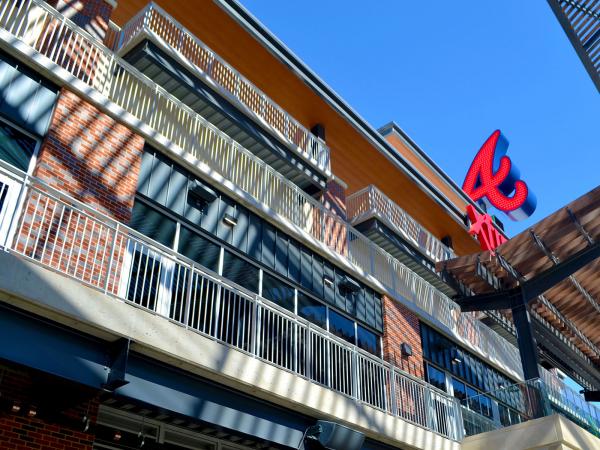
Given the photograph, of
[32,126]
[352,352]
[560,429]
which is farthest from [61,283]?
[560,429]

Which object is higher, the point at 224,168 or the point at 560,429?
the point at 224,168

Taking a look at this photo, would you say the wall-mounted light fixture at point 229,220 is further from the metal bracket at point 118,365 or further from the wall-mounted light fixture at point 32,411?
the wall-mounted light fixture at point 32,411

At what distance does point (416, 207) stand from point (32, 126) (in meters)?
16.0

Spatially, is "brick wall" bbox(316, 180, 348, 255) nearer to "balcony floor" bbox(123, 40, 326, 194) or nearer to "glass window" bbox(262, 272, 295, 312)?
"balcony floor" bbox(123, 40, 326, 194)

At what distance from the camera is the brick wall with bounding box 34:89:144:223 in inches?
396

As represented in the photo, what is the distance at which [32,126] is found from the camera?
33.2ft

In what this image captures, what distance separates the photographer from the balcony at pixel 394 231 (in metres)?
19.4

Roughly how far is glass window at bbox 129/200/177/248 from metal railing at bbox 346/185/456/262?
8778mm

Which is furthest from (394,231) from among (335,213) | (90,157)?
(90,157)

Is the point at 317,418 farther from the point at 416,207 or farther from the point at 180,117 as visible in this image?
the point at 416,207

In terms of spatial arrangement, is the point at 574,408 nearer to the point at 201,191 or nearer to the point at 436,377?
the point at 436,377

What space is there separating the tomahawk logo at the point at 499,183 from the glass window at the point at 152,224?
16.7 m

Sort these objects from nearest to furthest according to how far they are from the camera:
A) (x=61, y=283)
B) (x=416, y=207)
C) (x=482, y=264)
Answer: (x=61, y=283)
(x=482, y=264)
(x=416, y=207)

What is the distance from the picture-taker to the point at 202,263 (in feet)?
39.4
